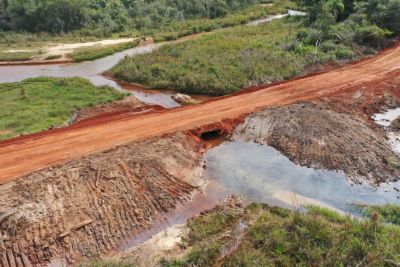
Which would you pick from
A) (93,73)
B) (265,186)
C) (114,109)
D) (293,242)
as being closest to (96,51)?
(93,73)

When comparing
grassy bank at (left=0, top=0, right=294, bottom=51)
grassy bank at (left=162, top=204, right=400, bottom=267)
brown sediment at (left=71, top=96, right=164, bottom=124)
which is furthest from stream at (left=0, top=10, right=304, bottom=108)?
grassy bank at (left=162, top=204, right=400, bottom=267)

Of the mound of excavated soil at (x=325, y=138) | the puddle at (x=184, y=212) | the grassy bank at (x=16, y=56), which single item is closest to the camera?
the puddle at (x=184, y=212)

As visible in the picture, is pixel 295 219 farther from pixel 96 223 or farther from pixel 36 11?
pixel 36 11

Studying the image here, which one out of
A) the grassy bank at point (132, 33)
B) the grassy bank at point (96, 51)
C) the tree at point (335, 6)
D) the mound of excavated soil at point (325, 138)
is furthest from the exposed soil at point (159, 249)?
the grassy bank at point (132, 33)

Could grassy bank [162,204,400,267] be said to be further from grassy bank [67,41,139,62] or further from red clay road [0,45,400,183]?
grassy bank [67,41,139,62]

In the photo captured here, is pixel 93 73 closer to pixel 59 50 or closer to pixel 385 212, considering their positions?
pixel 59 50

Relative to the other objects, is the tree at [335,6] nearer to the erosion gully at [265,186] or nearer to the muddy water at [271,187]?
the erosion gully at [265,186]
